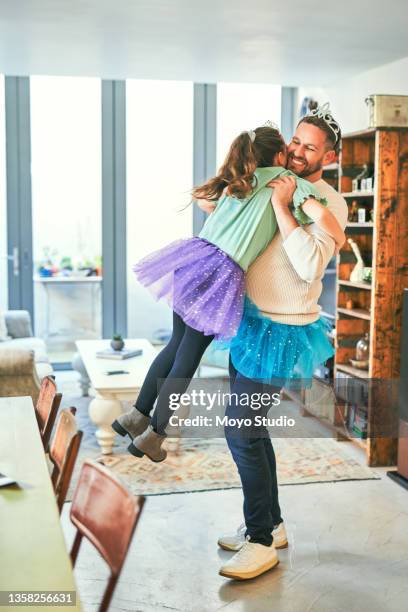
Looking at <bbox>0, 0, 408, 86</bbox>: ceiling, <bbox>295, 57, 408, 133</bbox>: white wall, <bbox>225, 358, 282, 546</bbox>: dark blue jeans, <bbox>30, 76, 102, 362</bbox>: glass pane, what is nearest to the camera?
<bbox>225, 358, 282, 546</bbox>: dark blue jeans

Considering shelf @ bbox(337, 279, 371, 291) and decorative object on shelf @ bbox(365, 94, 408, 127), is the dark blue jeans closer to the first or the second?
shelf @ bbox(337, 279, 371, 291)

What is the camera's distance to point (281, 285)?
279cm

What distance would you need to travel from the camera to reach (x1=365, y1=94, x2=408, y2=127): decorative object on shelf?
438 centimetres

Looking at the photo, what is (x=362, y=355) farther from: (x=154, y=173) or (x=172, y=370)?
(x=154, y=173)

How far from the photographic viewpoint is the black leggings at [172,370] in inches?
99.3

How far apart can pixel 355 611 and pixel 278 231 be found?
1461 millimetres

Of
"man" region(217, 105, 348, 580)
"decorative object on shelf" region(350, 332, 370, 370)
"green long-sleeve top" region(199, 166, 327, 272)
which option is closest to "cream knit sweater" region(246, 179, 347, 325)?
"man" region(217, 105, 348, 580)

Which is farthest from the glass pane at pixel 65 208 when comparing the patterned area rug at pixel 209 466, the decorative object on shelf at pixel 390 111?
the decorative object on shelf at pixel 390 111

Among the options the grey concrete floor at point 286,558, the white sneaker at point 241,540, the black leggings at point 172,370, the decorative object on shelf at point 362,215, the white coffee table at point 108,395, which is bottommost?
the grey concrete floor at point 286,558

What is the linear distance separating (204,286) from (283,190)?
16.2 inches

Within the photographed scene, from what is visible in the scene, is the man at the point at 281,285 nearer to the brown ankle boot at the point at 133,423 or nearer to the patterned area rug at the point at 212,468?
the brown ankle boot at the point at 133,423

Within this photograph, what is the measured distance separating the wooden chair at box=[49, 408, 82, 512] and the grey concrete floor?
29.6 inches

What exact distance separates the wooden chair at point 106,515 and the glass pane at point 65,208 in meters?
5.42

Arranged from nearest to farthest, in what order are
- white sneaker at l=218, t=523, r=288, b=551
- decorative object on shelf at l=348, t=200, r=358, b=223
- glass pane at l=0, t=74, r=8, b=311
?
white sneaker at l=218, t=523, r=288, b=551, decorative object on shelf at l=348, t=200, r=358, b=223, glass pane at l=0, t=74, r=8, b=311
